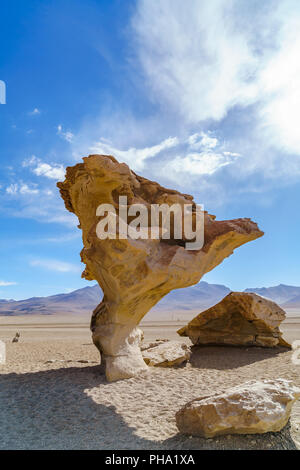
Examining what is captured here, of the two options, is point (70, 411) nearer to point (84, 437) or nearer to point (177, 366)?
point (84, 437)

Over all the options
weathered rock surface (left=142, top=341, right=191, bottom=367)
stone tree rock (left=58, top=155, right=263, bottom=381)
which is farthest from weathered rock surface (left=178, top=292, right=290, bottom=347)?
stone tree rock (left=58, top=155, right=263, bottom=381)

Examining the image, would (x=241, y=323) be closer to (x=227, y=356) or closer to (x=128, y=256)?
(x=227, y=356)

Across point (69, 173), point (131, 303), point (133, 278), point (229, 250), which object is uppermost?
point (69, 173)

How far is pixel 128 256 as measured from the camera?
7.87 meters

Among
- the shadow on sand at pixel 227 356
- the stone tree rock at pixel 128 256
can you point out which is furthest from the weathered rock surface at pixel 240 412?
the shadow on sand at pixel 227 356

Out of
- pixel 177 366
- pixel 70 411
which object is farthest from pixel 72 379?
pixel 177 366

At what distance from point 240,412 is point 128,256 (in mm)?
4351

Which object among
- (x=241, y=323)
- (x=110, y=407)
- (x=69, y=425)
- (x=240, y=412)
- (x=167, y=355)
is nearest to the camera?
(x=240, y=412)

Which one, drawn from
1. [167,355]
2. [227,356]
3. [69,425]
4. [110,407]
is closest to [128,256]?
[110,407]

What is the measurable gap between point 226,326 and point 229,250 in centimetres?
533

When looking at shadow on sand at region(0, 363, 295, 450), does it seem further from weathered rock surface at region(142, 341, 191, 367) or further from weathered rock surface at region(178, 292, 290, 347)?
weathered rock surface at region(178, 292, 290, 347)

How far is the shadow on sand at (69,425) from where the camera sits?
4.80m

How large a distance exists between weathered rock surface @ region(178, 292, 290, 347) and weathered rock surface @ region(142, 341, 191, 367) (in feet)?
8.33
